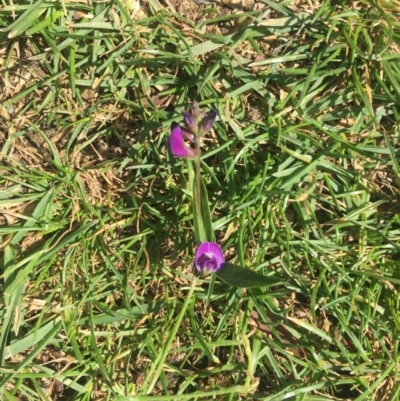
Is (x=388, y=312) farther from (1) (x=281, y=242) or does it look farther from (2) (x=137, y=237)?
(2) (x=137, y=237)

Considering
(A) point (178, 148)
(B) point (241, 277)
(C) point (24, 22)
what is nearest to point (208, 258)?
(B) point (241, 277)

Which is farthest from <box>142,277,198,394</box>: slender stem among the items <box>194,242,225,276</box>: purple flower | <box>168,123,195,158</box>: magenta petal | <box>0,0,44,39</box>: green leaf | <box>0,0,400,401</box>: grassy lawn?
<box>0,0,44,39</box>: green leaf

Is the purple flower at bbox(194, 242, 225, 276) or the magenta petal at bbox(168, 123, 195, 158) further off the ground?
the magenta petal at bbox(168, 123, 195, 158)

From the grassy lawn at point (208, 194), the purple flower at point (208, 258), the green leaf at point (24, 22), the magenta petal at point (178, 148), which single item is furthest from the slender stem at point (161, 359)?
the green leaf at point (24, 22)

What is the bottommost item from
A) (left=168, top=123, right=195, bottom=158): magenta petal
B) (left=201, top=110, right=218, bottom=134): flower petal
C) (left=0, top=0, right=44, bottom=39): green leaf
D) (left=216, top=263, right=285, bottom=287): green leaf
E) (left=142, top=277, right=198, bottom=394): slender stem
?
(left=142, top=277, right=198, bottom=394): slender stem

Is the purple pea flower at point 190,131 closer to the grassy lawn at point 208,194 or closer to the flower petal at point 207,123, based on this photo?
the flower petal at point 207,123

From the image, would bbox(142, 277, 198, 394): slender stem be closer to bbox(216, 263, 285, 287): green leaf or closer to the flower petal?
bbox(216, 263, 285, 287): green leaf

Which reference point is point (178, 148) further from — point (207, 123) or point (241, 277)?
point (241, 277)
